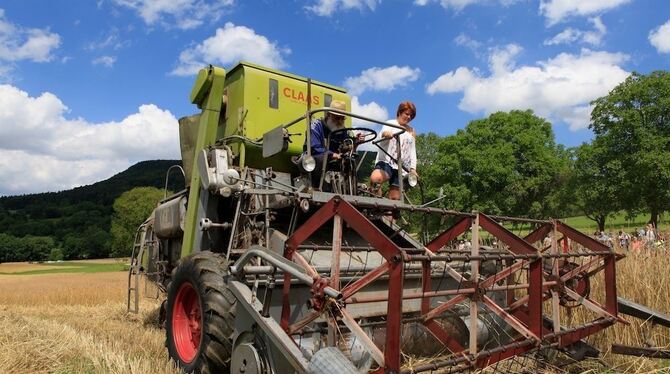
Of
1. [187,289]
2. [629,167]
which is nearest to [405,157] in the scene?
[187,289]

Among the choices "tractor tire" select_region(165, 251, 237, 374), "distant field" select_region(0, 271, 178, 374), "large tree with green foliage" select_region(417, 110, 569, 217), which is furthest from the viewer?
"large tree with green foliage" select_region(417, 110, 569, 217)

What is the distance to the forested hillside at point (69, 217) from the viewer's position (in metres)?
78.2

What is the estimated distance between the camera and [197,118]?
23.9 ft

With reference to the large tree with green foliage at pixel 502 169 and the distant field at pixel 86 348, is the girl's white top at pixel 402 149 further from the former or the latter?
the large tree with green foliage at pixel 502 169

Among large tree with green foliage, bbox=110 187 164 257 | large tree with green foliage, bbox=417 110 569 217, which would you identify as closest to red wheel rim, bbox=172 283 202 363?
large tree with green foliage, bbox=417 110 569 217

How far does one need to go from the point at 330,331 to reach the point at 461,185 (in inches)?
1311

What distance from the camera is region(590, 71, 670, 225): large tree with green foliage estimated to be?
2827 cm

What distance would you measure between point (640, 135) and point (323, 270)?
30.4 m

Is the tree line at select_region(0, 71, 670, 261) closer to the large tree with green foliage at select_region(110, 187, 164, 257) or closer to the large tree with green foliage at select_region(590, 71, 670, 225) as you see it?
the large tree with green foliage at select_region(590, 71, 670, 225)

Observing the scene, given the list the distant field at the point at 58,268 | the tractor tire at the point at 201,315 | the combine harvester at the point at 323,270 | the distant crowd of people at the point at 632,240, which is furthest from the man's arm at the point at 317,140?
the distant field at the point at 58,268

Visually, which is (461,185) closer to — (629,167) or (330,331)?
(629,167)

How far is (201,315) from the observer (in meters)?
4.46

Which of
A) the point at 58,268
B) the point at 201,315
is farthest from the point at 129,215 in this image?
the point at 201,315

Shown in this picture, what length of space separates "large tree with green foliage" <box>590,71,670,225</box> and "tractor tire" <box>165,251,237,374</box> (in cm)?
2878
